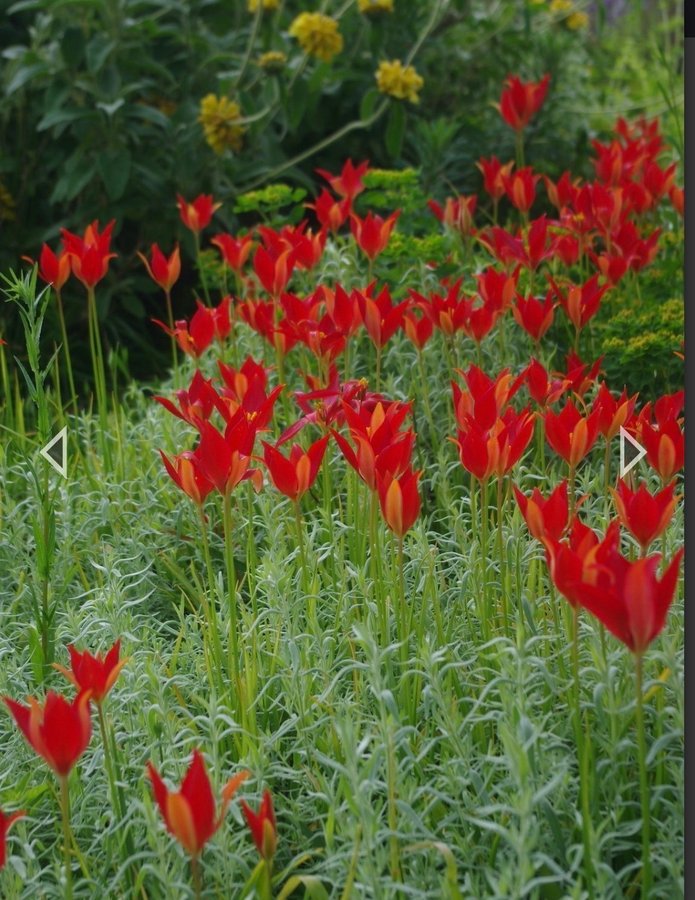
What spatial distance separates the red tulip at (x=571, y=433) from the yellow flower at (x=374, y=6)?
8.77 ft

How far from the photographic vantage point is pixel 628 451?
174 cm

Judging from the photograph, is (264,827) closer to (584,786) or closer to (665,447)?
(584,786)

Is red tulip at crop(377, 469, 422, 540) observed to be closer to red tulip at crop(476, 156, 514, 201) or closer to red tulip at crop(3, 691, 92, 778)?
red tulip at crop(3, 691, 92, 778)

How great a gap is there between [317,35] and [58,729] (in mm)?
3012

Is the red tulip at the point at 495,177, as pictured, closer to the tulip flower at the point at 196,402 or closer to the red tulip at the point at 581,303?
the red tulip at the point at 581,303

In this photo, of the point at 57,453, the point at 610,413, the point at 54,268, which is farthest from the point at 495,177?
the point at 57,453

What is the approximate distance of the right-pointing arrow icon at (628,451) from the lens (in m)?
1.69

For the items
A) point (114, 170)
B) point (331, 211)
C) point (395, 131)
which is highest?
point (331, 211)

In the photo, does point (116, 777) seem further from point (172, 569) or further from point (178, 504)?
point (178, 504)

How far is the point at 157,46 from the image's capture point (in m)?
4.37

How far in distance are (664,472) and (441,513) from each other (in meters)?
0.86

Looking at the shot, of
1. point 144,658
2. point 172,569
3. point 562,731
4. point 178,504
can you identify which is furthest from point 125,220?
point 562,731

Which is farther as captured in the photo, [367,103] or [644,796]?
[367,103]

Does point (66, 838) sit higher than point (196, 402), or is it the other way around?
point (196, 402)
